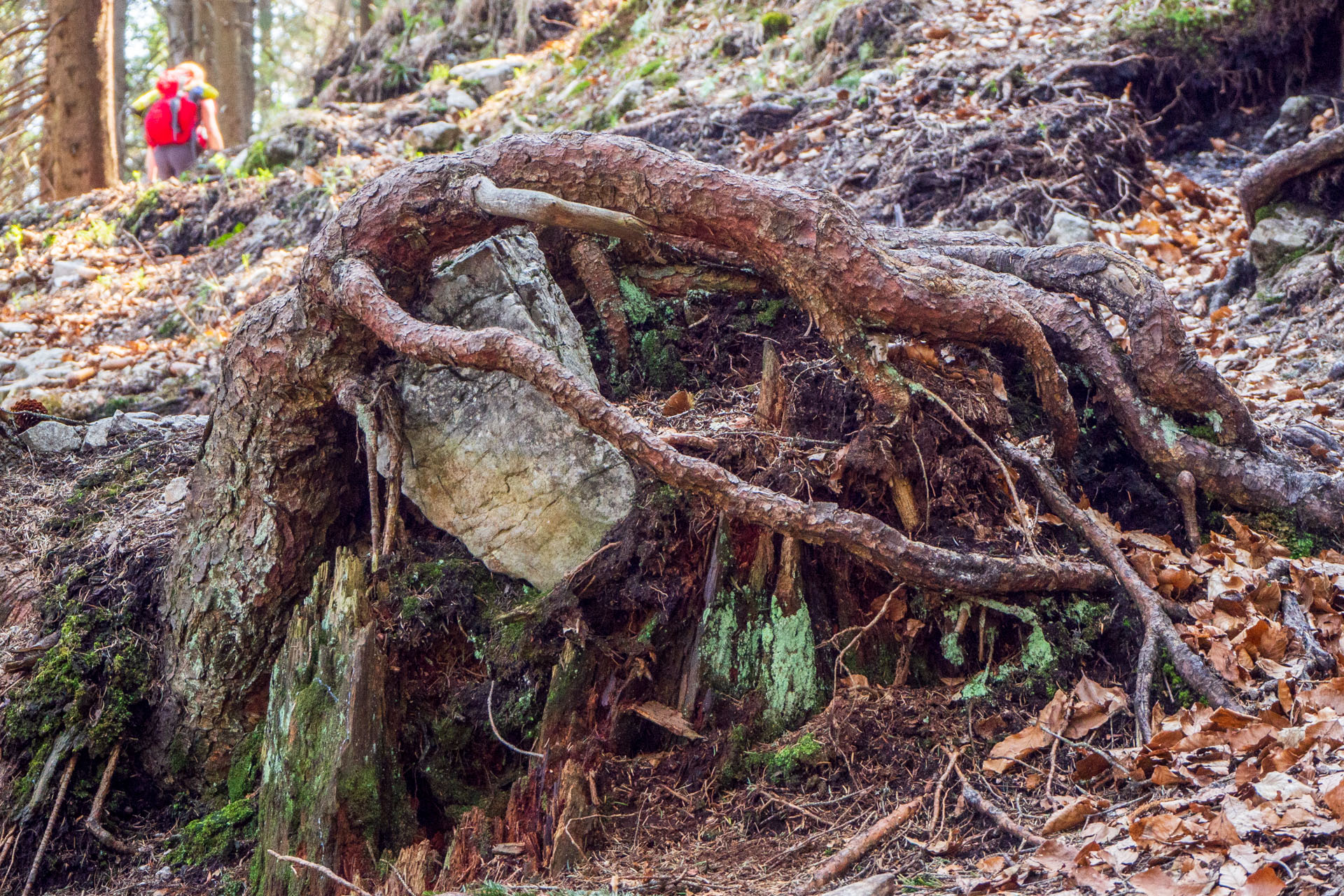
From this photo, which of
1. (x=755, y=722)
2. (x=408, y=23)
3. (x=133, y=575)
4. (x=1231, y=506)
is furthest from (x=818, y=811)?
(x=408, y=23)

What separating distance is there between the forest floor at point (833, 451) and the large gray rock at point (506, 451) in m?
0.41

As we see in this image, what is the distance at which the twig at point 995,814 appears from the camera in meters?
2.40

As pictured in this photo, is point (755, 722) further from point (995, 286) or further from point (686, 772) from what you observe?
point (995, 286)

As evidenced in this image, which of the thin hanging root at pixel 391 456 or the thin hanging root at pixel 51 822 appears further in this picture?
the thin hanging root at pixel 51 822

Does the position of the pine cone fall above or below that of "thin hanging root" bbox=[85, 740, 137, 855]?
above

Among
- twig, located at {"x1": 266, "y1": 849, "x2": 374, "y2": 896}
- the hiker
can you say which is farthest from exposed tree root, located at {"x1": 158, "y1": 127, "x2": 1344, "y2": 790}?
the hiker

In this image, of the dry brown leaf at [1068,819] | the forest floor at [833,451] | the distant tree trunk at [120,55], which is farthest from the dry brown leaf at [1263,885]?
the distant tree trunk at [120,55]

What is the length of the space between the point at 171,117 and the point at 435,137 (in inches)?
128

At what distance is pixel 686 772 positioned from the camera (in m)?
3.09

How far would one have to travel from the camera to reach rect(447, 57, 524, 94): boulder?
1051 cm

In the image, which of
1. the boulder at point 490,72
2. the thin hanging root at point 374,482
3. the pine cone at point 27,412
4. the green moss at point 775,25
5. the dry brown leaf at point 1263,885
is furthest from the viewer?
the boulder at point 490,72

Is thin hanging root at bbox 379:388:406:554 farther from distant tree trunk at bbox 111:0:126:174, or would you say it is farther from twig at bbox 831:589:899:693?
distant tree trunk at bbox 111:0:126:174

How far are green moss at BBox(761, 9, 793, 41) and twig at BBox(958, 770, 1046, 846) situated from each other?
7.99m

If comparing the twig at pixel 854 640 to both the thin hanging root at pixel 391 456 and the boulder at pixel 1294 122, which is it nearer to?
the thin hanging root at pixel 391 456
